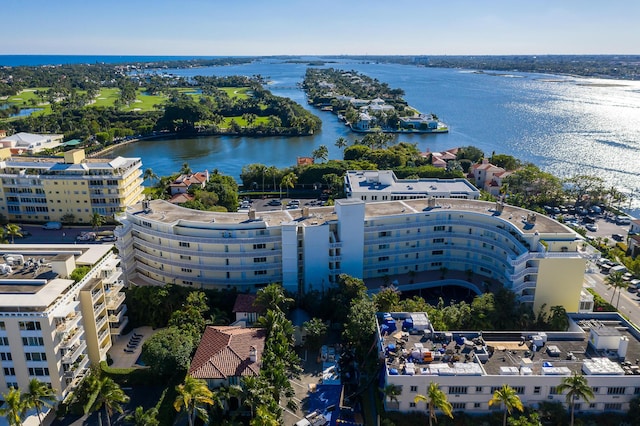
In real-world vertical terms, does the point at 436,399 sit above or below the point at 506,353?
above

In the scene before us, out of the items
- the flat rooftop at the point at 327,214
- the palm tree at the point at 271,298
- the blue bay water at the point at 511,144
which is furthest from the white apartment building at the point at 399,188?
the blue bay water at the point at 511,144

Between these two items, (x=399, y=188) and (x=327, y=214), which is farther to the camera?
(x=399, y=188)

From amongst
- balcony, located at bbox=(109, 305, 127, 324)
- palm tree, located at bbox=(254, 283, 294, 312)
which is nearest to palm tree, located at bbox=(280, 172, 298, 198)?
balcony, located at bbox=(109, 305, 127, 324)

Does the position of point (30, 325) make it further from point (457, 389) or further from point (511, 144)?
point (511, 144)

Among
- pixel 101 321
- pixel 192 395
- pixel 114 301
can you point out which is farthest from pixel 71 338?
pixel 192 395

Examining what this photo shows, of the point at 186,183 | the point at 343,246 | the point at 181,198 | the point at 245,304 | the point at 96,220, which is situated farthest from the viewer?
the point at 186,183
